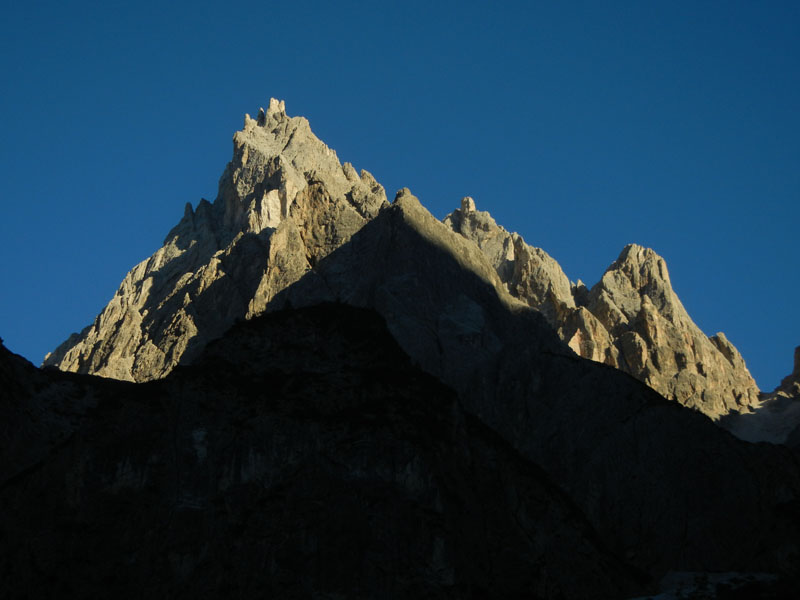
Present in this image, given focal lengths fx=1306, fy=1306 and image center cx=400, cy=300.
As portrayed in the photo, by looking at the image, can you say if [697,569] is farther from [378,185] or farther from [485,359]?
[378,185]

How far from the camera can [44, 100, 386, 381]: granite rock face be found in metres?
140

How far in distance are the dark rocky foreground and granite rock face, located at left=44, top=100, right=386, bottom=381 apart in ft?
185

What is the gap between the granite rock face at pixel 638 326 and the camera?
163 meters

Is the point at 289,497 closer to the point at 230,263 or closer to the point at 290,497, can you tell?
the point at 290,497

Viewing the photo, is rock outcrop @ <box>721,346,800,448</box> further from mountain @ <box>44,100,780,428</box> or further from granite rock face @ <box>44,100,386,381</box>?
granite rock face @ <box>44,100,386,381</box>

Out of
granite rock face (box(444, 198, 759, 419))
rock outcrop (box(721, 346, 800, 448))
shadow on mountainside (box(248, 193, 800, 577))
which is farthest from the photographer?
granite rock face (box(444, 198, 759, 419))

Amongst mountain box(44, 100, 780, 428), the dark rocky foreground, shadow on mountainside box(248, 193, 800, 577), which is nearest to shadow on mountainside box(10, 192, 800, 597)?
shadow on mountainside box(248, 193, 800, 577)

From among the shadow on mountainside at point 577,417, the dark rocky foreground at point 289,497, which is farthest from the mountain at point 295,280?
the dark rocky foreground at point 289,497

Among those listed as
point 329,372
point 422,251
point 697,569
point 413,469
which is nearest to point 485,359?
point 422,251

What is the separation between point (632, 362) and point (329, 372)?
9129cm

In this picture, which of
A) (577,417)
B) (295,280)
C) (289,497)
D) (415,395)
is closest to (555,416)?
(577,417)

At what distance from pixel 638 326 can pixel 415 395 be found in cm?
9938

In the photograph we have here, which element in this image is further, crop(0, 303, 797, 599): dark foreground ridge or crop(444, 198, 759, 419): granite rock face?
crop(444, 198, 759, 419): granite rock face

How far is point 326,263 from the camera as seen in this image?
143750 millimetres
